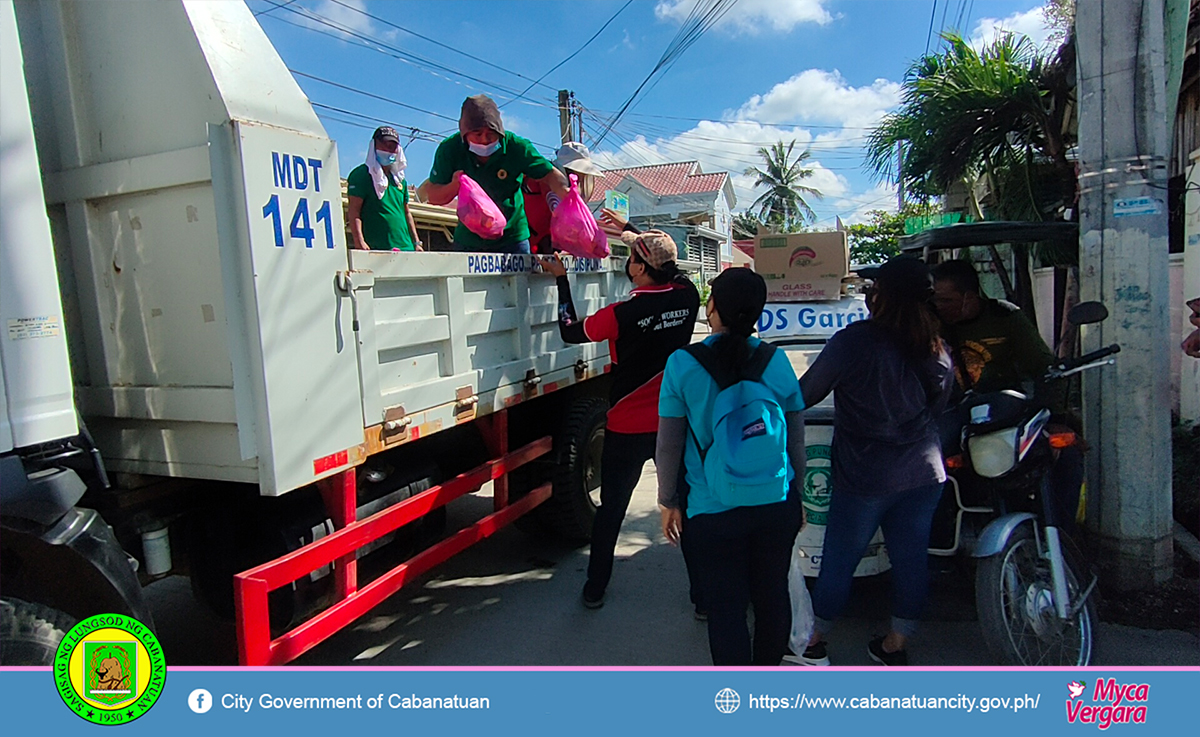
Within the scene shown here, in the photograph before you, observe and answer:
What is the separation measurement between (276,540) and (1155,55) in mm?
4191

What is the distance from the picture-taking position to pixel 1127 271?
330 centimetres

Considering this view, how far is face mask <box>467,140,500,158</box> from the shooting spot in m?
4.04

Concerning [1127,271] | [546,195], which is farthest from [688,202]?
[1127,271]

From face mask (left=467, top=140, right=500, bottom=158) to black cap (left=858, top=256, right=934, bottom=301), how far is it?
2.31 m

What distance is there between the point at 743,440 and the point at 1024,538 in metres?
1.37

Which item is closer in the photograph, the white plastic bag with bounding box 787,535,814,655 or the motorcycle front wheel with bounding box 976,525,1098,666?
the motorcycle front wheel with bounding box 976,525,1098,666

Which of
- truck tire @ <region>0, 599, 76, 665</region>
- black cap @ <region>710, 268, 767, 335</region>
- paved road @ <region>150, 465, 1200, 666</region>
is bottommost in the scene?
paved road @ <region>150, 465, 1200, 666</region>

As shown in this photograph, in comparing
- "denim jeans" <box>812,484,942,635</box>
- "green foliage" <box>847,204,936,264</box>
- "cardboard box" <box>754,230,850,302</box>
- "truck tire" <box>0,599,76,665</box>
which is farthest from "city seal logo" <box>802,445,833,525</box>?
"green foliage" <box>847,204,936,264</box>

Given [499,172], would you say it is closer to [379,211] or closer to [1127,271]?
[379,211]

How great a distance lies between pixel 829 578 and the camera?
2922mm

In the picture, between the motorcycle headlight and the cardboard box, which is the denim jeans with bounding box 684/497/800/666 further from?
the cardboard box

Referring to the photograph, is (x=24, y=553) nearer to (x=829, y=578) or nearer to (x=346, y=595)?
(x=346, y=595)

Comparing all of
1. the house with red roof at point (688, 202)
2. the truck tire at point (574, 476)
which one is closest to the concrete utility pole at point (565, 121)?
the truck tire at point (574, 476)
